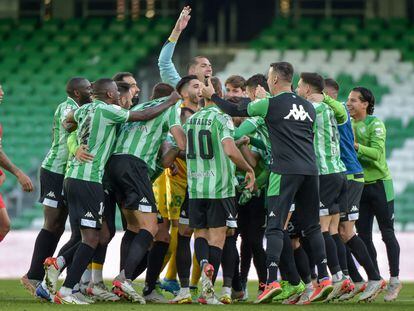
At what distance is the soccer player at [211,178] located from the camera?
11.0 metres

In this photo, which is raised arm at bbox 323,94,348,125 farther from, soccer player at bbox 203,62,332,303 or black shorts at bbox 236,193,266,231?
black shorts at bbox 236,193,266,231

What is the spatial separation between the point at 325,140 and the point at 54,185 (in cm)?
281

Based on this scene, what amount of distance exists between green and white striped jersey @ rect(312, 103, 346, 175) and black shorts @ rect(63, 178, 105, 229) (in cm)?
238

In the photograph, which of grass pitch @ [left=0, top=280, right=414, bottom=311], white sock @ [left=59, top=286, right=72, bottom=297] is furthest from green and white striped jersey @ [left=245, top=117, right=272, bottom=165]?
white sock @ [left=59, top=286, right=72, bottom=297]

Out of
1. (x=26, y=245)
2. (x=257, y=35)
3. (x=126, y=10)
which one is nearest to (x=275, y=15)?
(x=257, y=35)

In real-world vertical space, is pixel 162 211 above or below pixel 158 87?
below

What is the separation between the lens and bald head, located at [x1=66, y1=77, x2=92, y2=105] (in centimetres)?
1149

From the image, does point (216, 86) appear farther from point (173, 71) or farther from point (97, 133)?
point (97, 133)

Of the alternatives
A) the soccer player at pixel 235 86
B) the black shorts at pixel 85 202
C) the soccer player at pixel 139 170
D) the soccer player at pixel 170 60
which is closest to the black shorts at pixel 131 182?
the soccer player at pixel 139 170

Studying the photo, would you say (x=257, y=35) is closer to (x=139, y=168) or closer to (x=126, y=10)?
(x=126, y=10)

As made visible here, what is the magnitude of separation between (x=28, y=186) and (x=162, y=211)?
1.75 m

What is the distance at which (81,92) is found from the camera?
11.5 m

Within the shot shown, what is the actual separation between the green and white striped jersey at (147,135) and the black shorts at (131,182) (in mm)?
80

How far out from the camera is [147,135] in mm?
11227
